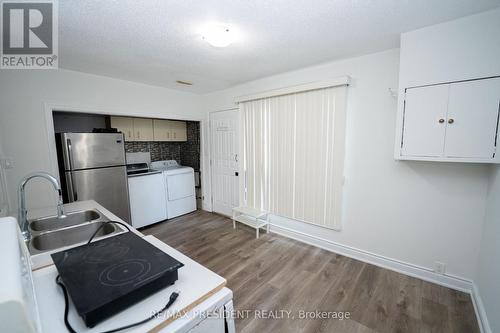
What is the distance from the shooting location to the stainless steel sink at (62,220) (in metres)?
1.67

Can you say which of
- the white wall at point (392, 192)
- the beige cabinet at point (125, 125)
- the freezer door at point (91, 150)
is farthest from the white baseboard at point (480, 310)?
the beige cabinet at point (125, 125)

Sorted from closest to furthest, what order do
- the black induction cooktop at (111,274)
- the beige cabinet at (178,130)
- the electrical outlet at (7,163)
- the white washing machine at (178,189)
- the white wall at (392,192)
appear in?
the black induction cooktop at (111,274) < the white wall at (392,192) < the electrical outlet at (7,163) < the white washing machine at (178,189) < the beige cabinet at (178,130)

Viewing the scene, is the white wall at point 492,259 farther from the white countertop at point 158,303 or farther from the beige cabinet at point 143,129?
the beige cabinet at point 143,129

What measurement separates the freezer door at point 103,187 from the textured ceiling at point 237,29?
4.47 ft

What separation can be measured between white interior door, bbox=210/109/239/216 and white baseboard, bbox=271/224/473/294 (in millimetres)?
1242

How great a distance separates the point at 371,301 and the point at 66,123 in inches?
189

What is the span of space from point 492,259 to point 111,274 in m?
2.51

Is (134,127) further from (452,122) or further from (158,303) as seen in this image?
(452,122)

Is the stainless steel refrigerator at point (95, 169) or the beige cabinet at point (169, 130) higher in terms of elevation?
the beige cabinet at point (169, 130)

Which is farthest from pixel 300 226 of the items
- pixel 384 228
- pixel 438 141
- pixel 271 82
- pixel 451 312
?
pixel 271 82

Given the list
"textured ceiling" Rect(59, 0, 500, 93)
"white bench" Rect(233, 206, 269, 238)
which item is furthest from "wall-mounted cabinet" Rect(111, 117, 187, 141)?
"white bench" Rect(233, 206, 269, 238)

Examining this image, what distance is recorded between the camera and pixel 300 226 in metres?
3.05

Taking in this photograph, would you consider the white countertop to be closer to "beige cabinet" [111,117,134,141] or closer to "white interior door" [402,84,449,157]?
"white interior door" [402,84,449,157]

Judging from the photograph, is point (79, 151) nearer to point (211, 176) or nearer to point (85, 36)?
point (85, 36)
